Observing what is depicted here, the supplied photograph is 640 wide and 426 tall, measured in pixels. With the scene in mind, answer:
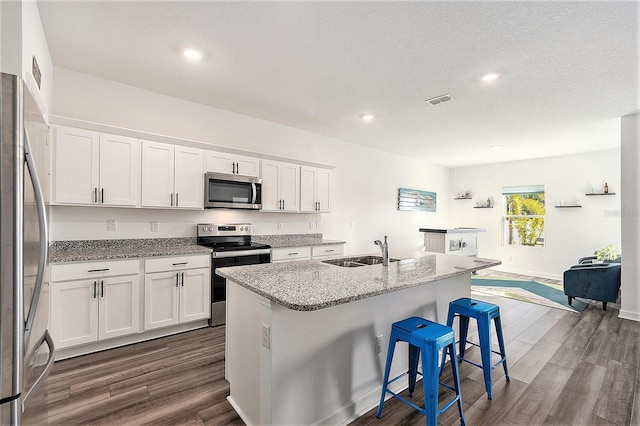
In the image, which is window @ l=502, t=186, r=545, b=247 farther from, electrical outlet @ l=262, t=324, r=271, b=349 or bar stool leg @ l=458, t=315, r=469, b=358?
electrical outlet @ l=262, t=324, r=271, b=349

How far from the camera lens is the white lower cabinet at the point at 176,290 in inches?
114

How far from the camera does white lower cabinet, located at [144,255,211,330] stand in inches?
114

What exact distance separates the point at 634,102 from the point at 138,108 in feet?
18.7

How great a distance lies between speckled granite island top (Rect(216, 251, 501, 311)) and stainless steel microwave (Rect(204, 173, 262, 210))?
1618mm

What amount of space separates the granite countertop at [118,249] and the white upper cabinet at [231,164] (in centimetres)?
96

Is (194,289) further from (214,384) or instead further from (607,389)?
(607,389)

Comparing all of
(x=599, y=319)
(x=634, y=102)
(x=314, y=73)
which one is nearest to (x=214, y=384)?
(x=314, y=73)

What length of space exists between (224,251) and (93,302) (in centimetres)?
123

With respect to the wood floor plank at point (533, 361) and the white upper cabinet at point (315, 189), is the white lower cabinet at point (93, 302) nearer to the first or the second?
the white upper cabinet at point (315, 189)

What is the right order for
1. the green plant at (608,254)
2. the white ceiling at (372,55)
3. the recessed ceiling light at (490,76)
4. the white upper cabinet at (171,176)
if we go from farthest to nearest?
the green plant at (608,254) → the white upper cabinet at (171,176) → the recessed ceiling light at (490,76) → the white ceiling at (372,55)

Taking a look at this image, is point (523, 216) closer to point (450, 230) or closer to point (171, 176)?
point (450, 230)

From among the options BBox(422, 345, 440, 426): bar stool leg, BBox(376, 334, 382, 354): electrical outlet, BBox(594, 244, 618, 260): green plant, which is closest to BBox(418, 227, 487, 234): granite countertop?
BBox(594, 244, 618, 260): green plant

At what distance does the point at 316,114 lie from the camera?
4.00 metres

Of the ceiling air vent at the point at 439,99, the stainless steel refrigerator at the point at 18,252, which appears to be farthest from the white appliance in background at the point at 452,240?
the stainless steel refrigerator at the point at 18,252
